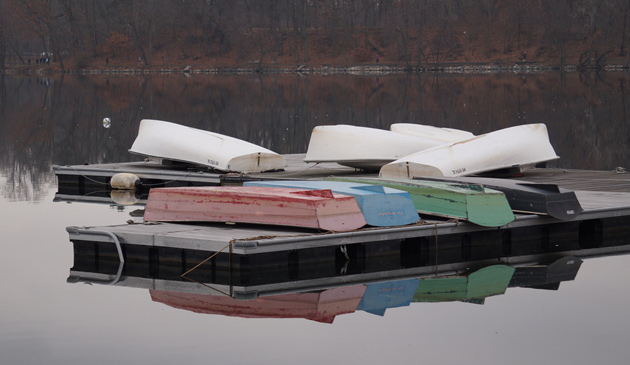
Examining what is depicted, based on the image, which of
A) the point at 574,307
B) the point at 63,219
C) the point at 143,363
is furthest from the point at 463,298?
the point at 63,219

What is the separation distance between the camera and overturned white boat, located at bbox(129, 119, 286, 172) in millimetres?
17516

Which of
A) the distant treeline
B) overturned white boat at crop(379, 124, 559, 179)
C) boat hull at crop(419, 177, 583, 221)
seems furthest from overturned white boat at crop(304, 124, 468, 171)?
the distant treeline

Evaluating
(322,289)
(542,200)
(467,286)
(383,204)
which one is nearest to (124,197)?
(383,204)

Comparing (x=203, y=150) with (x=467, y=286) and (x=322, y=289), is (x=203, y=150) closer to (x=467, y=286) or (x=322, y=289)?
(x=322, y=289)

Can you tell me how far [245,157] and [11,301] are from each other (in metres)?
7.84

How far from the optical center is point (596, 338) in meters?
8.63

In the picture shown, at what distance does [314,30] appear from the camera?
10225cm

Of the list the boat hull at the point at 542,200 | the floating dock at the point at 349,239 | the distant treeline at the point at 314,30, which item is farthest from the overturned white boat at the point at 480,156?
the distant treeline at the point at 314,30

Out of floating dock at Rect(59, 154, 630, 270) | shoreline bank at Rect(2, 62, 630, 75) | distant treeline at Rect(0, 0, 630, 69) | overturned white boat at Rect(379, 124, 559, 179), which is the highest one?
distant treeline at Rect(0, 0, 630, 69)

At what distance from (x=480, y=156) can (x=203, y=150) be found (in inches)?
184

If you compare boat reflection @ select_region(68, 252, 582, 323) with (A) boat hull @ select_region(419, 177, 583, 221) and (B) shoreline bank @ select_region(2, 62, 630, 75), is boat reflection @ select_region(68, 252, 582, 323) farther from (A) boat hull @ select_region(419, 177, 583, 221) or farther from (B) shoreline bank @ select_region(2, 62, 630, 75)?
(B) shoreline bank @ select_region(2, 62, 630, 75)

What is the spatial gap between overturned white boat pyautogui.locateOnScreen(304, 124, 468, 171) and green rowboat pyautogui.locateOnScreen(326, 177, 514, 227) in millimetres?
5059

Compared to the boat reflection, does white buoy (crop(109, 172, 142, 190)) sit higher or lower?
higher

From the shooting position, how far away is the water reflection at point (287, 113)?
25672 millimetres
